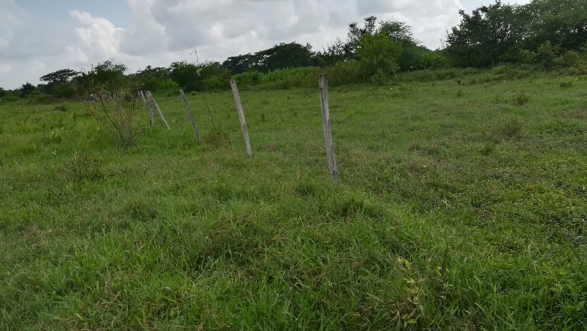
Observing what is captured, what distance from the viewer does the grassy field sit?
90.9 inches

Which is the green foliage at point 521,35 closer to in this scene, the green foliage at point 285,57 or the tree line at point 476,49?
the tree line at point 476,49

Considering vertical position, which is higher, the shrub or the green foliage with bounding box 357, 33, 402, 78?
the green foliage with bounding box 357, 33, 402, 78

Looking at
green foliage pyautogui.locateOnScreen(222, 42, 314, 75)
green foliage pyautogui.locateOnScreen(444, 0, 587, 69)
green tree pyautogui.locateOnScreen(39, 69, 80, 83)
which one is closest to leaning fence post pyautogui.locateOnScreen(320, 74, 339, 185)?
green foliage pyautogui.locateOnScreen(444, 0, 587, 69)

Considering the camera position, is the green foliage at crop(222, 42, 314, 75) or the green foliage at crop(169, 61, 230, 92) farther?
the green foliage at crop(222, 42, 314, 75)

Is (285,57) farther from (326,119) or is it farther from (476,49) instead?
(326,119)

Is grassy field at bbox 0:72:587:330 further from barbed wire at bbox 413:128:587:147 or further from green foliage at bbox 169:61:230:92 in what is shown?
green foliage at bbox 169:61:230:92

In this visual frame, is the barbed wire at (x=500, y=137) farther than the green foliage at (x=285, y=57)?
No

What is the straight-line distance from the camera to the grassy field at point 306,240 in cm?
231

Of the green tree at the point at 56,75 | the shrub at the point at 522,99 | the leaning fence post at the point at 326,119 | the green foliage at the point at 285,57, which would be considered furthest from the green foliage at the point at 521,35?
the green tree at the point at 56,75

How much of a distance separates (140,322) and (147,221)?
1891 mm

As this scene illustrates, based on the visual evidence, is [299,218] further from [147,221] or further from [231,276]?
[147,221]

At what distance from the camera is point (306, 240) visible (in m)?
3.14

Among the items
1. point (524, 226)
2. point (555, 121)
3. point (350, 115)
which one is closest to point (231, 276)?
point (524, 226)

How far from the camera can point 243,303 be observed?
8.09 feet
